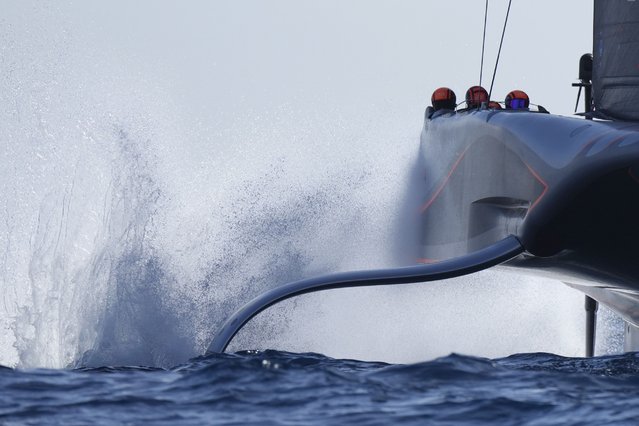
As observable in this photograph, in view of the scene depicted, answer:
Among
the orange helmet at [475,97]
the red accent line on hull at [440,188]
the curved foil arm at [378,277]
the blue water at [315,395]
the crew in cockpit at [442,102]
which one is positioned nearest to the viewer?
the blue water at [315,395]

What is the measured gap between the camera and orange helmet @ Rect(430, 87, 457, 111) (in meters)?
10.5

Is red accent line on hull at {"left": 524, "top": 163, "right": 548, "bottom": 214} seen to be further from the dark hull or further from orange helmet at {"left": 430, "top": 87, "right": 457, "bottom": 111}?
orange helmet at {"left": 430, "top": 87, "right": 457, "bottom": 111}

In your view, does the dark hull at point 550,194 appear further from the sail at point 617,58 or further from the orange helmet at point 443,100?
the orange helmet at point 443,100

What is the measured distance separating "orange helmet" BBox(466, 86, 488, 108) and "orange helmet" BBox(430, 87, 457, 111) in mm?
386

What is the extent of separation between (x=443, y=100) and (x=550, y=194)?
10.9 ft

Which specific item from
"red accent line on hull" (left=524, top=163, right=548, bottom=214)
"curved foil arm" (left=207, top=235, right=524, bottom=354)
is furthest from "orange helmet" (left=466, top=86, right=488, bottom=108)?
"curved foil arm" (left=207, top=235, right=524, bottom=354)

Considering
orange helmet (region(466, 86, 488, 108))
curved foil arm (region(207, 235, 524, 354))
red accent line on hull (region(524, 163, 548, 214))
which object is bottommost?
curved foil arm (region(207, 235, 524, 354))

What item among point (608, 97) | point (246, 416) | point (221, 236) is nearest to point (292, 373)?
point (246, 416)

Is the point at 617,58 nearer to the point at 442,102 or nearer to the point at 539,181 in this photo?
the point at 539,181

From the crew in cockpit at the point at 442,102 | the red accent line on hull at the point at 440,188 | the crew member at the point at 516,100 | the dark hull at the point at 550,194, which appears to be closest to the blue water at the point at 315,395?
the dark hull at the point at 550,194

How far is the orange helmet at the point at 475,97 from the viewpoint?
10.0 m

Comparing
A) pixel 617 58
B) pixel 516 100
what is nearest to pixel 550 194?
pixel 617 58

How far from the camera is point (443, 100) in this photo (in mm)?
10484

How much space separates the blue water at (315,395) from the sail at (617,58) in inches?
91.3
